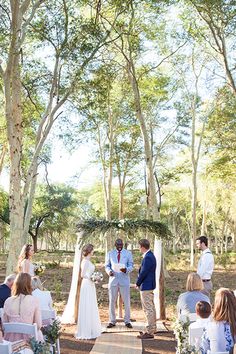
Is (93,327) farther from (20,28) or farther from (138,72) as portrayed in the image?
(138,72)

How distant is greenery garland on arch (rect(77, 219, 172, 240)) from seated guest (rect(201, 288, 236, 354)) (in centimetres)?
678

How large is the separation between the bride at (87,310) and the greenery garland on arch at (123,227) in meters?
1.74

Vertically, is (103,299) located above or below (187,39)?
below

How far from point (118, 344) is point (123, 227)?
3.31 metres

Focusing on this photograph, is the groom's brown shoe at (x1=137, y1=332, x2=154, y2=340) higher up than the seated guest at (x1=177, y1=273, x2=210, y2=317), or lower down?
lower down

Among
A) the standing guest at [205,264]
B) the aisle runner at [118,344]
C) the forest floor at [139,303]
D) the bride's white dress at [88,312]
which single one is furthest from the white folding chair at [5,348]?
the bride's white dress at [88,312]

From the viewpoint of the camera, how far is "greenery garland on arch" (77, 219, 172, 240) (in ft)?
37.2

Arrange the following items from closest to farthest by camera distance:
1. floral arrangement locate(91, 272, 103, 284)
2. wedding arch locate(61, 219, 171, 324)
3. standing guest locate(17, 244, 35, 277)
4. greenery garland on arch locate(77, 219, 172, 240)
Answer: standing guest locate(17, 244, 35, 277), floral arrangement locate(91, 272, 103, 284), wedding arch locate(61, 219, 171, 324), greenery garland on arch locate(77, 219, 172, 240)

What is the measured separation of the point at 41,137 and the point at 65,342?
22.9 feet

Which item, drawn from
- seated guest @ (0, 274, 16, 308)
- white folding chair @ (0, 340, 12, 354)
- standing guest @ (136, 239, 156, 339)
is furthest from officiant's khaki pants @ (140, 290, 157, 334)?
white folding chair @ (0, 340, 12, 354)

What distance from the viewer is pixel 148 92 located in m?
23.2

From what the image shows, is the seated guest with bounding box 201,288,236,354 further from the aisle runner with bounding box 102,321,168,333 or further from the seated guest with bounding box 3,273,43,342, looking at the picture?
the aisle runner with bounding box 102,321,168,333

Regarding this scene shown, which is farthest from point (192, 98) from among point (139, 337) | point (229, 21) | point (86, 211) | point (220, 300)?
point (86, 211)

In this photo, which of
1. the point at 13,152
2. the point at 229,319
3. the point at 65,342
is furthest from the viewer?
the point at 13,152
